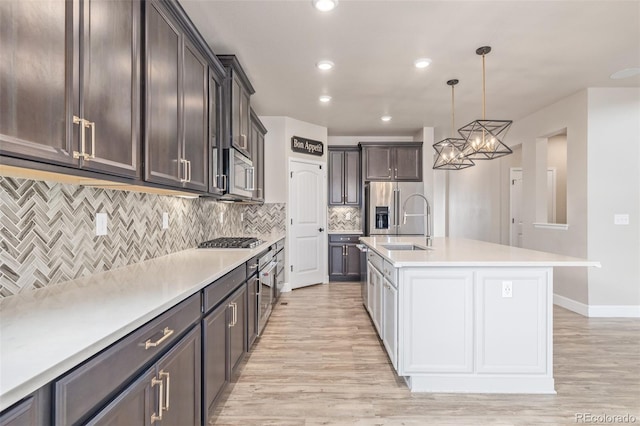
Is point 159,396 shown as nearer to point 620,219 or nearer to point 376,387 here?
point 376,387

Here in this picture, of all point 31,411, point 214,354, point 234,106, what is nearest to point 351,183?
A: point 234,106

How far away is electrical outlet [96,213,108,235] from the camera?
1.75 metres

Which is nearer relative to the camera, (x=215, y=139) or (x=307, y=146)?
(x=215, y=139)

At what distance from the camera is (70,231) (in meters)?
1.57

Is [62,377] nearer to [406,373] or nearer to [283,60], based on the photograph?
[406,373]

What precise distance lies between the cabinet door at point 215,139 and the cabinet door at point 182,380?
138 cm

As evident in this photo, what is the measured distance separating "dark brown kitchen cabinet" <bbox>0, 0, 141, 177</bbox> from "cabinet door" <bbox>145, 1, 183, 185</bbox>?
0.09m

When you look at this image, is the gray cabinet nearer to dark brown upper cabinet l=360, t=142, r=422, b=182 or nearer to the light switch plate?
dark brown upper cabinet l=360, t=142, r=422, b=182

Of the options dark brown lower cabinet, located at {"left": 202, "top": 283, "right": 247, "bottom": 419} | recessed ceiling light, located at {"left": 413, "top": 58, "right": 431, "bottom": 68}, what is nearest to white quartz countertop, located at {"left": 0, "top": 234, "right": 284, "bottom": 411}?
dark brown lower cabinet, located at {"left": 202, "top": 283, "right": 247, "bottom": 419}

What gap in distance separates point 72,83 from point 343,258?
5160mm

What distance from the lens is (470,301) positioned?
7.40 ft

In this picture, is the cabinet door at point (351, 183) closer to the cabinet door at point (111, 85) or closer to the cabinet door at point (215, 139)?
the cabinet door at point (215, 139)

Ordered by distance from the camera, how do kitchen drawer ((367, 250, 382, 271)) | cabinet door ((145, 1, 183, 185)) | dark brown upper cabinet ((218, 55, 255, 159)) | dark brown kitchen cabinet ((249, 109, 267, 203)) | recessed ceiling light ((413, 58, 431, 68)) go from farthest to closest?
1. dark brown kitchen cabinet ((249, 109, 267, 203))
2. recessed ceiling light ((413, 58, 431, 68))
3. kitchen drawer ((367, 250, 382, 271))
4. dark brown upper cabinet ((218, 55, 255, 159))
5. cabinet door ((145, 1, 183, 185))

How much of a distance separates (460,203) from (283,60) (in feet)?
18.7
